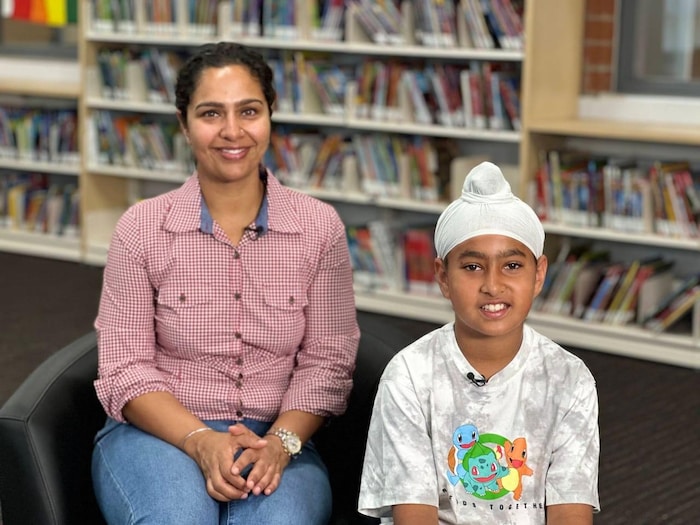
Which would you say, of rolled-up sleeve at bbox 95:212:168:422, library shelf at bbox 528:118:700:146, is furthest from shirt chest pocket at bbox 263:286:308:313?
library shelf at bbox 528:118:700:146

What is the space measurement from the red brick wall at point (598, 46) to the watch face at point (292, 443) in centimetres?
316

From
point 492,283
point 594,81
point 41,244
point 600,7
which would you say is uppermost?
point 600,7

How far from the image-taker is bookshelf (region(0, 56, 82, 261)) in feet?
19.5

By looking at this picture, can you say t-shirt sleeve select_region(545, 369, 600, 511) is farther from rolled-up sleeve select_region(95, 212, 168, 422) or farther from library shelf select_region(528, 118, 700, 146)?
library shelf select_region(528, 118, 700, 146)

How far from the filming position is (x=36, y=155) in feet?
19.9

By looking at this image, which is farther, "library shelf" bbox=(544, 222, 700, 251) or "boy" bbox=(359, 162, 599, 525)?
"library shelf" bbox=(544, 222, 700, 251)

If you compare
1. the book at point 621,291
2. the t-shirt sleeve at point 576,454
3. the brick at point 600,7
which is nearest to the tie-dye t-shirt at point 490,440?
the t-shirt sleeve at point 576,454

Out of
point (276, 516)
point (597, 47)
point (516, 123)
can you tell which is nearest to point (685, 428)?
point (516, 123)

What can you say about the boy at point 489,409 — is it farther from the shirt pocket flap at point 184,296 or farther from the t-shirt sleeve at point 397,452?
the shirt pocket flap at point 184,296

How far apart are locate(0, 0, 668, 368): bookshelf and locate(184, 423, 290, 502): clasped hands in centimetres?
268

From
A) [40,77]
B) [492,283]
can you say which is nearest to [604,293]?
[492,283]

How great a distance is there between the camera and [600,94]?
476 cm

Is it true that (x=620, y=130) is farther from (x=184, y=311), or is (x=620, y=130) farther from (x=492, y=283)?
(x=492, y=283)

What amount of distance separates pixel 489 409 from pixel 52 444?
781 millimetres
